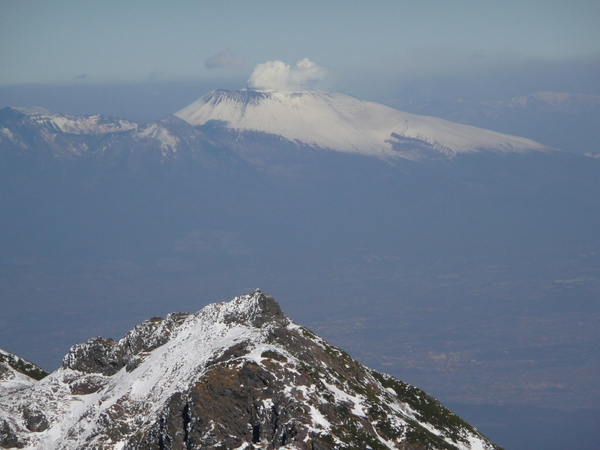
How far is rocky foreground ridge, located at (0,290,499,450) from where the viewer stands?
5262 cm

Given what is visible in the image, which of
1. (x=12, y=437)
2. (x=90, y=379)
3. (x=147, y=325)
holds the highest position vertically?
(x=147, y=325)

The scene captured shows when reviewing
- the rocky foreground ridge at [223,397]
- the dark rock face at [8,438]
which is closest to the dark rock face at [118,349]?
the rocky foreground ridge at [223,397]

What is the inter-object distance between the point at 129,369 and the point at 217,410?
12.2 m

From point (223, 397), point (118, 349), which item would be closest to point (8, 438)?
point (118, 349)

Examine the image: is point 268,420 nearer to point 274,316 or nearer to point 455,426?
point 274,316

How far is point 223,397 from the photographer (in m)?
53.4

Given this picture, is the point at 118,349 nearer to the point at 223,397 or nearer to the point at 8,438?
the point at 8,438

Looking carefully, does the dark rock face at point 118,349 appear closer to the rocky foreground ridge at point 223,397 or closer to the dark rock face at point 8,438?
the rocky foreground ridge at point 223,397

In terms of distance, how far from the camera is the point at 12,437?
59094 mm

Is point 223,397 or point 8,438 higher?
point 223,397

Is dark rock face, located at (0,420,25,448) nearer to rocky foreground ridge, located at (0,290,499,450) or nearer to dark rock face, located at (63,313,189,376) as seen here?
rocky foreground ridge, located at (0,290,499,450)

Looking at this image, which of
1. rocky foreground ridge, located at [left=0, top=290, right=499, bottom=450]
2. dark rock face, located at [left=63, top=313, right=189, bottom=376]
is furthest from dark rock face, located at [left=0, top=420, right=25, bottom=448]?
dark rock face, located at [left=63, top=313, right=189, bottom=376]

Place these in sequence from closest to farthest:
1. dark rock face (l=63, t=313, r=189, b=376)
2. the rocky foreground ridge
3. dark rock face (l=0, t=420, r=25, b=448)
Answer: the rocky foreground ridge → dark rock face (l=0, t=420, r=25, b=448) → dark rock face (l=63, t=313, r=189, b=376)

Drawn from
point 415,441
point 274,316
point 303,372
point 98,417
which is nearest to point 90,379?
point 98,417
